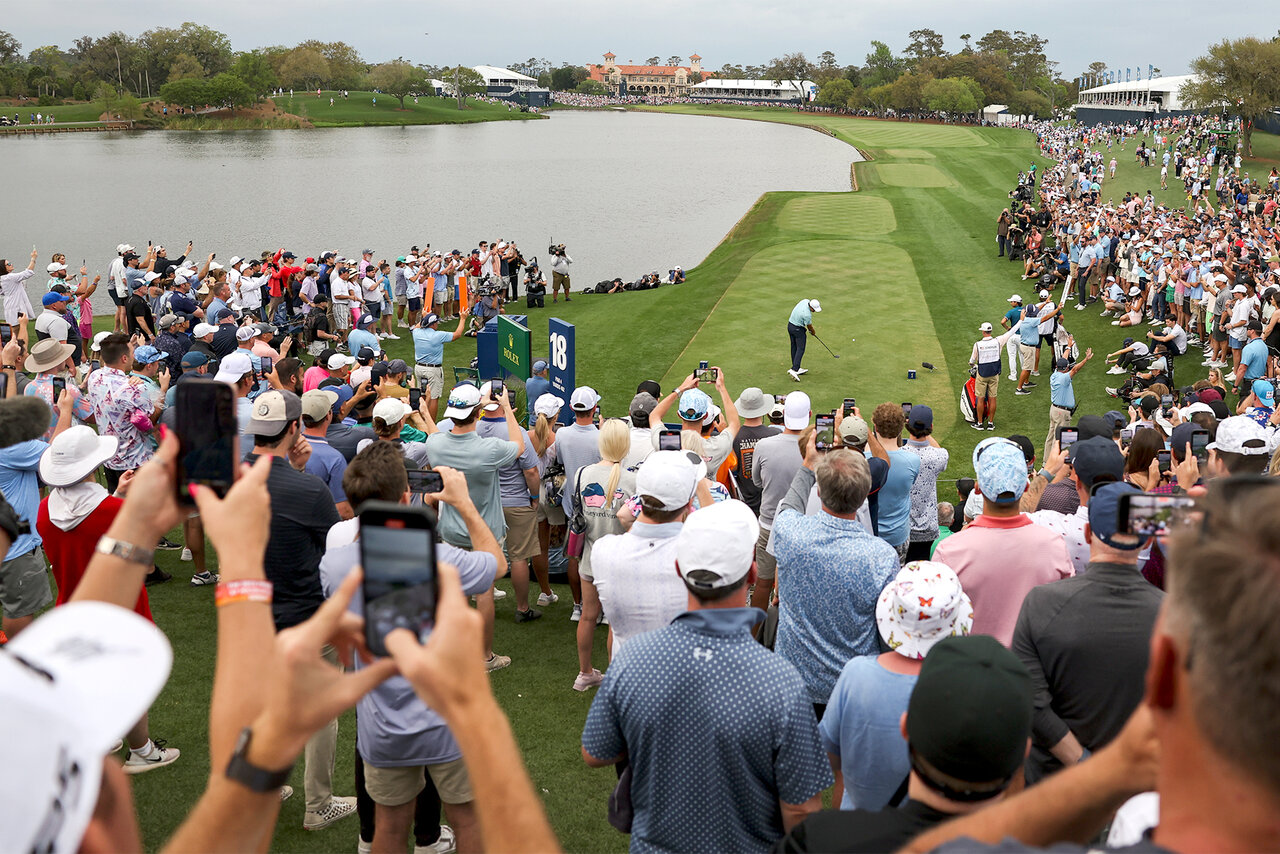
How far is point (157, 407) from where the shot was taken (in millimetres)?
9141

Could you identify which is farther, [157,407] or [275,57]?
[275,57]

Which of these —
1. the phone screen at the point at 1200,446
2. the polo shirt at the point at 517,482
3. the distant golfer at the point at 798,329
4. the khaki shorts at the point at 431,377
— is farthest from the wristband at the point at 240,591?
the distant golfer at the point at 798,329

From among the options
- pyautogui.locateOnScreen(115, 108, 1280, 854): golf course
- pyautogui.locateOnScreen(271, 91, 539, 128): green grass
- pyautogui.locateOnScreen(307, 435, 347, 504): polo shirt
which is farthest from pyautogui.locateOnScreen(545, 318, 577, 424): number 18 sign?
pyautogui.locateOnScreen(271, 91, 539, 128): green grass

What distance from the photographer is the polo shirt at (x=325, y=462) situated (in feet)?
23.8

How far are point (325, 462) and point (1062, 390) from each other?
39.3ft

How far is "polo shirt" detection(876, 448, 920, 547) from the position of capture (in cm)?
716

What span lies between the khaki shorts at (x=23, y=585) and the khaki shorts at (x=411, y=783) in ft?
10.8

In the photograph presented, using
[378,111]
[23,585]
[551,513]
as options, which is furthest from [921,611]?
[378,111]

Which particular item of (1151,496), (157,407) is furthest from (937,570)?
(157,407)

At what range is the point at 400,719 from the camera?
4.29m

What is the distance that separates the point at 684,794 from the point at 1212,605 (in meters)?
2.34

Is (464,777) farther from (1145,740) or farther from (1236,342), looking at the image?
(1236,342)

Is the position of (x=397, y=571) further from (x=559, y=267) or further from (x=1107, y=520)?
(x=559, y=267)

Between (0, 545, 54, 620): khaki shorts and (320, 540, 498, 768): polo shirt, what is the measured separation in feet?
10.0
